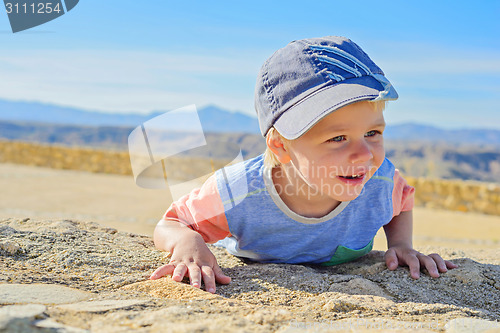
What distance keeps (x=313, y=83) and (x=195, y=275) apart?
91 cm

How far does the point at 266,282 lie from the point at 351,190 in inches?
20.5

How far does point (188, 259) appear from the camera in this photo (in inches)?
74.3

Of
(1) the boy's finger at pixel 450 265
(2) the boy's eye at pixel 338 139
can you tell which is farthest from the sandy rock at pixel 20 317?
(1) the boy's finger at pixel 450 265

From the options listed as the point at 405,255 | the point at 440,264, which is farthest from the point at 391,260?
the point at 440,264

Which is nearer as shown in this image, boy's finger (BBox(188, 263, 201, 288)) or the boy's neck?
boy's finger (BBox(188, 263, 201, 288))

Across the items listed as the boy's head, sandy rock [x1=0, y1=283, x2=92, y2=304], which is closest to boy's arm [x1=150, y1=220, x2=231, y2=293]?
sandy rock [x1=0, y1=283, x2=92, y2=304]

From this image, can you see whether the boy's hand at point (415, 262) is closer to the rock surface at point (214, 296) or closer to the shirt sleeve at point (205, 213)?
the rock surface at point (214, 296)

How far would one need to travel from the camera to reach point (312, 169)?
1.87 m

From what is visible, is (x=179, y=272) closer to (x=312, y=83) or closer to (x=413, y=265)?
(x=312, y=83)

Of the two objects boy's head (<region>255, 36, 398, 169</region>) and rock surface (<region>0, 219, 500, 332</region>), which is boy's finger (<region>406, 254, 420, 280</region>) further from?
boy's head (<region>255, 36, 398, 169</region>)

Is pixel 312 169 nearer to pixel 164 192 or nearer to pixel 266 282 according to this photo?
pixel 266 282

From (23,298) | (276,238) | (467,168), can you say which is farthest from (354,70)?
(467,168)

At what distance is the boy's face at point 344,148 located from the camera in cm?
176

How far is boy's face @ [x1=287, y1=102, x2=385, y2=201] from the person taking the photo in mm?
1762
